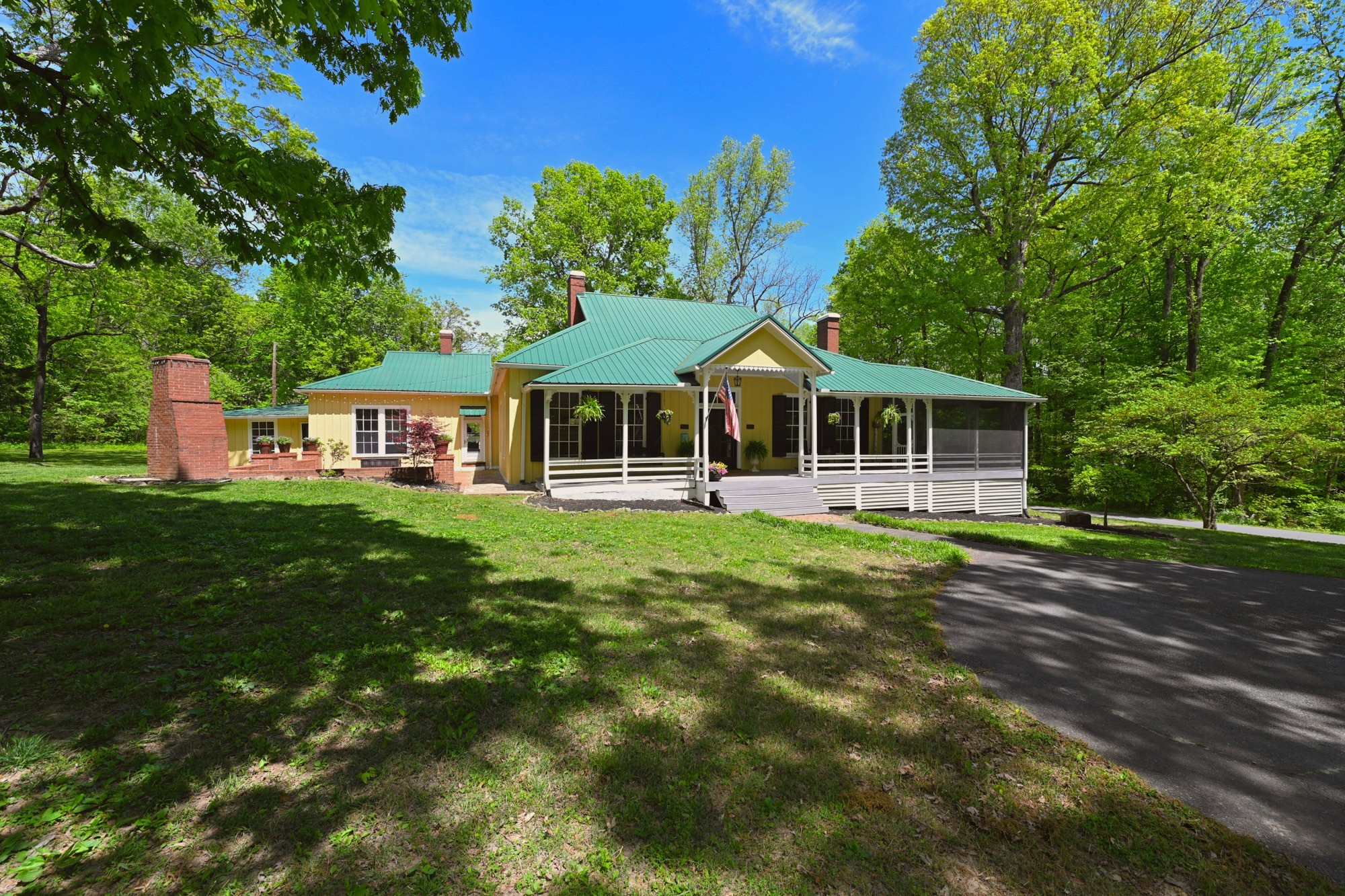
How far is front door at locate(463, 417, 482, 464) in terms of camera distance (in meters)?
20.5

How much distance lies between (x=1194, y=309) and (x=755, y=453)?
1869cm

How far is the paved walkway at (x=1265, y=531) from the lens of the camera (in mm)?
12000

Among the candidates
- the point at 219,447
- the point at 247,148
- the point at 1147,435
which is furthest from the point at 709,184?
the point at 247,148

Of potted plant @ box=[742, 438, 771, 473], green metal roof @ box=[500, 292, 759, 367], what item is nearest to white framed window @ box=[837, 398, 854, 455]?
potted plant @ box=[742, 438, 771, 473]

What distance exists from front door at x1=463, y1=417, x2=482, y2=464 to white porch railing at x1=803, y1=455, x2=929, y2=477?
12.9m

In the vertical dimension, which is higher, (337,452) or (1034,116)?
(1034,116)

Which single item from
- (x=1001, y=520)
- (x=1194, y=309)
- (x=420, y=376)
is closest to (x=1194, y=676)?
(x=1001, y=520)

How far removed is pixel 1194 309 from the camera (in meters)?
20.2

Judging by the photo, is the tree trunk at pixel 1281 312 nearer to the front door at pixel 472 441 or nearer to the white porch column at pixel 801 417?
the white porch column at pixel 801 417

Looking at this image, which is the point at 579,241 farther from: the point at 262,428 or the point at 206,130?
the point at 206,130

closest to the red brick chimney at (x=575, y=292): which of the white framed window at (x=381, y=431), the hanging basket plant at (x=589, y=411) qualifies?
the white framed window at (x=381, y=431)

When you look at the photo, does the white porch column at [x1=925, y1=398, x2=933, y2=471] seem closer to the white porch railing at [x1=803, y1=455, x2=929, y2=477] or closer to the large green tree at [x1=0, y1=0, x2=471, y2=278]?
the white porch railing at [x1=803, y1=455, x2=929, y2=477]

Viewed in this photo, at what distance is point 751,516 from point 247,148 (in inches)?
386

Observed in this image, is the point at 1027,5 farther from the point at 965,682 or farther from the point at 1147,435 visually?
the point at 965,682
